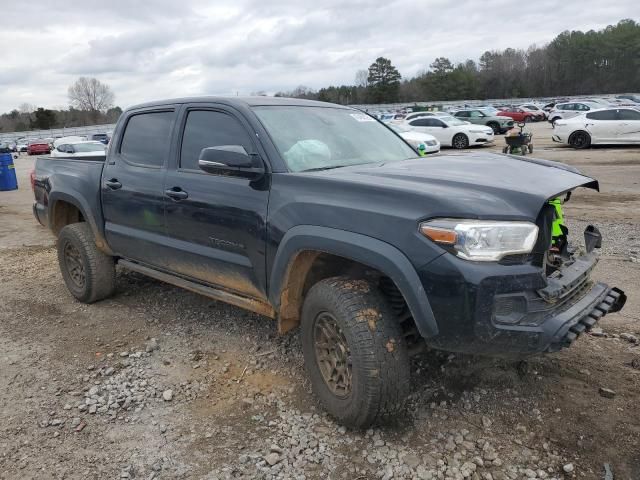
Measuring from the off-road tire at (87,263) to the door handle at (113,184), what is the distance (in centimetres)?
71

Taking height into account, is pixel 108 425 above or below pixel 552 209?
below

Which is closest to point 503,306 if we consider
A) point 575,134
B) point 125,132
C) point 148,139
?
point 148,139

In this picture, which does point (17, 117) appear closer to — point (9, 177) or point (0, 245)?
point (9, 177)

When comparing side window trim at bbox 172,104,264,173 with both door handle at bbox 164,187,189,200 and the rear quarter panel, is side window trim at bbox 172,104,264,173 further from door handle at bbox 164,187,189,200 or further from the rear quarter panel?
the rear quarter panel

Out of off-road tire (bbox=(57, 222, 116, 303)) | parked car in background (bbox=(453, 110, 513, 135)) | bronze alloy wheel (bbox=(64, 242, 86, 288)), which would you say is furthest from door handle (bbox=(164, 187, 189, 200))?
parked car in background (bbox=(453, 110, 513, 135))

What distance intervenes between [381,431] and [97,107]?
373 ft

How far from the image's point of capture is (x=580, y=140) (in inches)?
777

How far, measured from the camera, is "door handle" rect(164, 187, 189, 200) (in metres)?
3.81

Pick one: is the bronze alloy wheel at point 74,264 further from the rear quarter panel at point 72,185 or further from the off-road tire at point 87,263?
the rear quarter panel at point 72,185

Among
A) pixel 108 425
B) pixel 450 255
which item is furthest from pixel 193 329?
pixel 450 255

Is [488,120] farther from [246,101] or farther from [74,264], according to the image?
[246,101]

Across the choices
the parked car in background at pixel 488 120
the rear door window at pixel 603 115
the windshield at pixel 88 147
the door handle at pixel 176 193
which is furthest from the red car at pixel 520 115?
the door handle at pixel 176 193

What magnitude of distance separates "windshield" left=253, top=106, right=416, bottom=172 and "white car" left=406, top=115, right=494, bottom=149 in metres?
19.0

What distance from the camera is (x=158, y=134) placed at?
4301 mm
